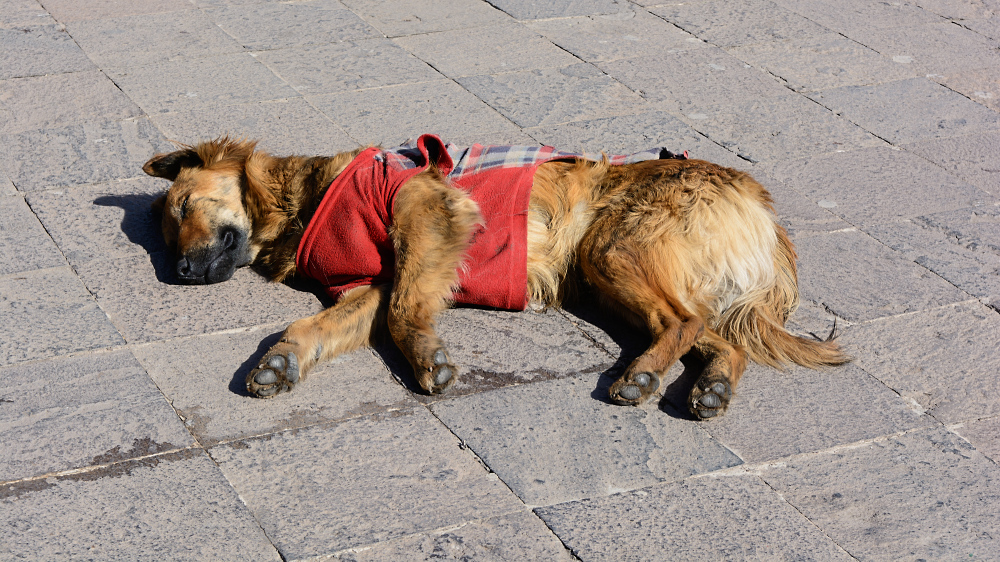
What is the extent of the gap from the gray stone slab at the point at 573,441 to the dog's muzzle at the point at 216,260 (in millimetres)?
1697

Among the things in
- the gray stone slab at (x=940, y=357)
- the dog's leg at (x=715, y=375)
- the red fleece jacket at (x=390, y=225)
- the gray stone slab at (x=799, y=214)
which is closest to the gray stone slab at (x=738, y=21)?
the gray stone slab at (x=799, y=214)

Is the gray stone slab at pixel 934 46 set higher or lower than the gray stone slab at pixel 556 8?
higher

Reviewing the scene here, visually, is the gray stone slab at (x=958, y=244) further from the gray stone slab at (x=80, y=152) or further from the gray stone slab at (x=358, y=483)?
the gray stone slab at (x=80, y=152)

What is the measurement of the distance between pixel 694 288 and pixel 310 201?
215 centimetres

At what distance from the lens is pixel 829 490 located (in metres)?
3.86

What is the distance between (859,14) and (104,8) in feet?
24.5

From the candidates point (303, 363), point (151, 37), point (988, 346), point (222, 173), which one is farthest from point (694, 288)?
point (151, 37)

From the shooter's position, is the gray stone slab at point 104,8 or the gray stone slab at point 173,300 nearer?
the gray stone slab at point 173,300

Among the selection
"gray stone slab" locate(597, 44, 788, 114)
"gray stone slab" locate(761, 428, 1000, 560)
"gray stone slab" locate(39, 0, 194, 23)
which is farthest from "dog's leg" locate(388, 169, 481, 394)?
"gray stone slab" locate(39, 0, 194, 23)

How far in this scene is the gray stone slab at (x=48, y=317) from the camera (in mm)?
4551

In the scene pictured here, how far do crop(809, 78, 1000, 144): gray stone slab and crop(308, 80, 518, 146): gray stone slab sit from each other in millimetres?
2864

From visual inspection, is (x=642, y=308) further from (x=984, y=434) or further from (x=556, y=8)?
(x=556, y=8)

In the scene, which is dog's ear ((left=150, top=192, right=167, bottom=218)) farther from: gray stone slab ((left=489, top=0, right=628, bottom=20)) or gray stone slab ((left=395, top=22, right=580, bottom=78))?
gray stone slab ((left=489, top=0, right=628, bottom=20))

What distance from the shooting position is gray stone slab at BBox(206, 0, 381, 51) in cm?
848
